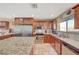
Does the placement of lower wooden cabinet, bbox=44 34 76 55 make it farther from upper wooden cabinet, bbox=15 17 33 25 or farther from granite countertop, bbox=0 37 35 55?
upper wooden cabinet, bbox=15 17 33 25

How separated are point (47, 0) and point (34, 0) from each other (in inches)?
5.1

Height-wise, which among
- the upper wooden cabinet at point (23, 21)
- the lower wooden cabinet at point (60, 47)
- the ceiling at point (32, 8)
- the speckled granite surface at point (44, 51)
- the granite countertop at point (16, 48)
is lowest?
the speckled granite surface at point (44, 51)

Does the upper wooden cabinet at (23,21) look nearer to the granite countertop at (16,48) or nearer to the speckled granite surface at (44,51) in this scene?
the speckled granite surface at (44,51)

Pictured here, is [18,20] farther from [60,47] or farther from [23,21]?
[60,47]

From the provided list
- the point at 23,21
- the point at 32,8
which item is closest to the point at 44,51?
the point at 32,8

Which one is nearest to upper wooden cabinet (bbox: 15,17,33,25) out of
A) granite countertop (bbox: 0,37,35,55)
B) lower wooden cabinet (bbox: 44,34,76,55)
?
lower wooden cabinet (bbox: 44,34,76,55)

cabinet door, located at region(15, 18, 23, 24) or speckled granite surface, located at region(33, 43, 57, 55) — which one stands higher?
cabinet door, located at region(15, 18, 23, 24)

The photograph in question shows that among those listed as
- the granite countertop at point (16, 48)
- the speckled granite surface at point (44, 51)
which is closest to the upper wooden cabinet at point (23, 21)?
the speckled granite surface at point (44, 51)

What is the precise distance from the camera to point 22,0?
4.35ft

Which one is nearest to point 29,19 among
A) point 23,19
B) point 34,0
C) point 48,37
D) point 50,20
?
point 23,19

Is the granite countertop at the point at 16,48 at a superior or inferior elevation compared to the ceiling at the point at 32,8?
inferior

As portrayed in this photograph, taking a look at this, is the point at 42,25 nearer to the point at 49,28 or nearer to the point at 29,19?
the point at 49,28

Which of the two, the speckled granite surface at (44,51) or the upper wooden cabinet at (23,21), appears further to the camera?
the upper wooden cabinet at (23,21)

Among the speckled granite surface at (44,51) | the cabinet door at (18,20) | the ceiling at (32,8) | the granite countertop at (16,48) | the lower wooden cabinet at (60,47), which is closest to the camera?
the granite countertop at (16,48)
